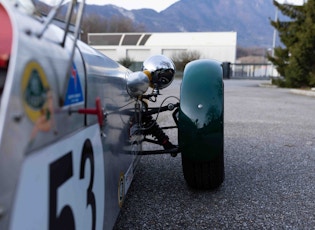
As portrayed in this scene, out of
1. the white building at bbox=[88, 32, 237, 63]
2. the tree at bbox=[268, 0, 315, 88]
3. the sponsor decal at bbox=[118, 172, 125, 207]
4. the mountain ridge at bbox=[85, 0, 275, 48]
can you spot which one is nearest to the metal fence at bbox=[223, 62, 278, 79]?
the white building at bbox=[88, 32, 237, 63]

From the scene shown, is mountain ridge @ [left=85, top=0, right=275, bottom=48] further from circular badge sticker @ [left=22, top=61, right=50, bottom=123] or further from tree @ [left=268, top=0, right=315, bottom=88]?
circular badge sticker @ [left=22, top=61, right=50, bottom=123]

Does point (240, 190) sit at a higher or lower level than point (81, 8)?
lower

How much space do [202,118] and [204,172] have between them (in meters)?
0.43

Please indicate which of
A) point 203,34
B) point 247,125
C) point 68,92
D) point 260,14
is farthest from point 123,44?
point 260,14

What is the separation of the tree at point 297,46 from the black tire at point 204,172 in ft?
50.9

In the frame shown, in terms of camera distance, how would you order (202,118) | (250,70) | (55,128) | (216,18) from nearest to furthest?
(55,128), (202,118), (250,70), (216,18)

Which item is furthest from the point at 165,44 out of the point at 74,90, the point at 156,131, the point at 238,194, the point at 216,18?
the point at 216,18

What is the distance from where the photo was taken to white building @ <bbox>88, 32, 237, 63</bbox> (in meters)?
54.8

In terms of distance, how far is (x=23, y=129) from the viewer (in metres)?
0.82

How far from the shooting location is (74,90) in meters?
1.17

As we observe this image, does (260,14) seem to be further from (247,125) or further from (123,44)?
(247,125)

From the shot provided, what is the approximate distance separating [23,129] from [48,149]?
5.2 inches

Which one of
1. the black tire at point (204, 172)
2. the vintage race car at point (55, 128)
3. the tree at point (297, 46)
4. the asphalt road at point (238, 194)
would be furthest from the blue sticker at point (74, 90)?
the tree at point (297, 46)

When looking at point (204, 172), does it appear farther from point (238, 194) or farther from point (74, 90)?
point (74, 90)
